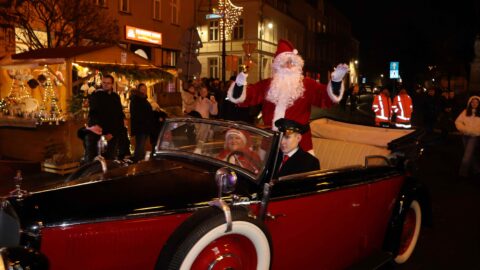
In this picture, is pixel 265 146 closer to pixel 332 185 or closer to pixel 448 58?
pixel 332 185

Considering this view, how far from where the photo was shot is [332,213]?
3.33 metres

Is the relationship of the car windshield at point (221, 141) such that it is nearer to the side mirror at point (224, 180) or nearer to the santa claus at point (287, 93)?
the side mirror at point (224, 180)

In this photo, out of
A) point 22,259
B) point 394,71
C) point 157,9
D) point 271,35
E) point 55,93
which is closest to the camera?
point 22,259

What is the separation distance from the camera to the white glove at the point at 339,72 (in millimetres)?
4270

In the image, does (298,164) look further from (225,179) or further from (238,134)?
(225,179)

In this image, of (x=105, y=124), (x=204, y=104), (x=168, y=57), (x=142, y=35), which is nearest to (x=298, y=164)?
(x=105, y=124)

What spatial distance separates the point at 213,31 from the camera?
3659cm

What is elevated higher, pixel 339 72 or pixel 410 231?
pixel 339 72

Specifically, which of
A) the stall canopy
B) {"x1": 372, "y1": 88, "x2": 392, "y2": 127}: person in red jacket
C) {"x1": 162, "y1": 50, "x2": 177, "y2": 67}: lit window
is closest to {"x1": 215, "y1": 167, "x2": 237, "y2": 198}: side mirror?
the stall canopy

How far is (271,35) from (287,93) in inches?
1437

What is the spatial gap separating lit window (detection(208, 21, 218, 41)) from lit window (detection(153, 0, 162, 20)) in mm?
13176

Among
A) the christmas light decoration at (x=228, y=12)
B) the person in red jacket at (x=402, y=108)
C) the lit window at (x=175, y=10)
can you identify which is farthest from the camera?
the lit window at (x=175, y=10)

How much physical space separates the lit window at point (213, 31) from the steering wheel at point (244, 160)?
112 feet

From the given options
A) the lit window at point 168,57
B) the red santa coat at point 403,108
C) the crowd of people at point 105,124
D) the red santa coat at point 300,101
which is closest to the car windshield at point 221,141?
the red santa coat at point 300,101
